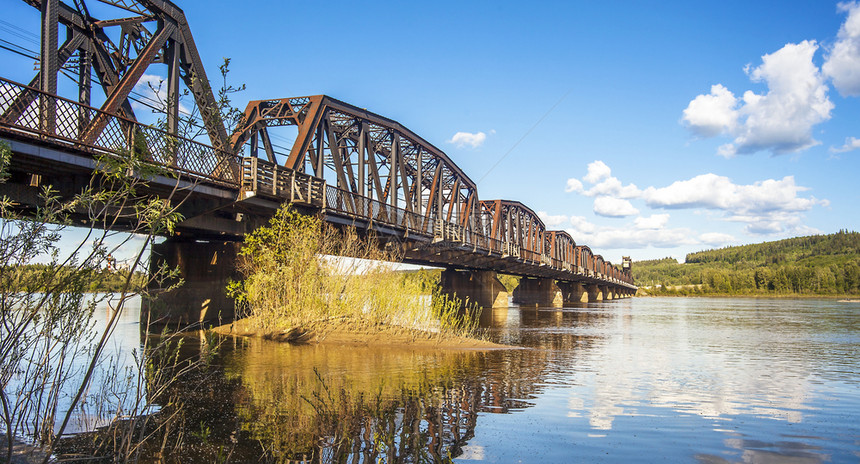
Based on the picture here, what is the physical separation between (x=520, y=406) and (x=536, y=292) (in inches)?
3175

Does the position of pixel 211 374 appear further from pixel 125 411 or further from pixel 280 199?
pixel 280 199

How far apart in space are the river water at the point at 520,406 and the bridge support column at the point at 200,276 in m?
5.60

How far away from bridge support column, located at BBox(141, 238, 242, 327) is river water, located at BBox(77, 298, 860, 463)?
560 centimetres

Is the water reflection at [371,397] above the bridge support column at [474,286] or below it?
below

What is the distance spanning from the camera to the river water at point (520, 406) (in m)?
8.98

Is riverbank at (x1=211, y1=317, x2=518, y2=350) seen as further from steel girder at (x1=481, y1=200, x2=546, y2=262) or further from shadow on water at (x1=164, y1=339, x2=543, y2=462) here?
steel girder at (x1=481, y1=200, x2=546, y2=262)

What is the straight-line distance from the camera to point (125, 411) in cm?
1081

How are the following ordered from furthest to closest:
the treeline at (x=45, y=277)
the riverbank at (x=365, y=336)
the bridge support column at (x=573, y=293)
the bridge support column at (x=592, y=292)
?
the bridge support column at (x=592, y=292) < the bridge support column at (x=573, y=293) < the riverbank at (x=365, y=336) < the treeline at (x=45, y=277)

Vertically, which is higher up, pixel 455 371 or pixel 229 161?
pixel 229 161

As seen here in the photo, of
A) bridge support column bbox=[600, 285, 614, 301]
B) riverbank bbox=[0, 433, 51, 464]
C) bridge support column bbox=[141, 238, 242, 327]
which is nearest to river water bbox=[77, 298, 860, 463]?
riverbank bbox=[0, 433, 51, 464]

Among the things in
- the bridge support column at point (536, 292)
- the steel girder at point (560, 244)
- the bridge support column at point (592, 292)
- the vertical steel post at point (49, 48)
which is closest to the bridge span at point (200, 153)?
the vertical steel post at point (49, 48)

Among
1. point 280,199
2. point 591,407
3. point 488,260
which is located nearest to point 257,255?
point 280,199

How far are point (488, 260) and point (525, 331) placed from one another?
24070 millimetres

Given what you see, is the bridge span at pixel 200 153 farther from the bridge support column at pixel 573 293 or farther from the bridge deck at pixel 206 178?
the bridge support column at pixel 573 293
